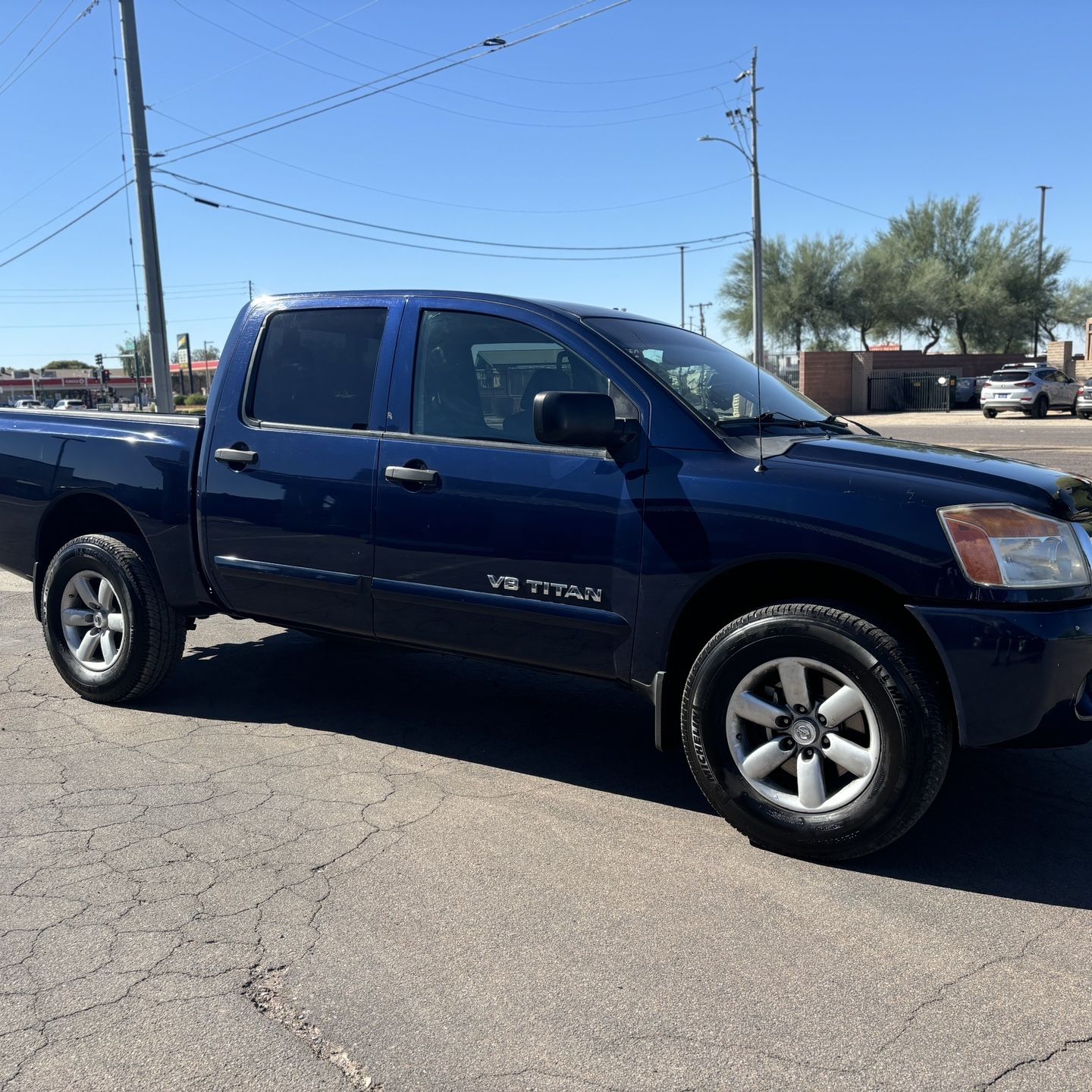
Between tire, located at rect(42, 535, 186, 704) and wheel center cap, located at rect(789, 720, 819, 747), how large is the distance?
10.1 feet

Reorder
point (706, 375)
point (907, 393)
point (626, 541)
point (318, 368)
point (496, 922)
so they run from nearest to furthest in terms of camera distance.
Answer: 1. point (496, 922)
2. point (626, 541)
3. point (706, 375)
4. point (318, 368)
5. point (907, 393)

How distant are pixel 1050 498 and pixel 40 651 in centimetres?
566

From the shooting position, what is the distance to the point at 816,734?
3.45 m

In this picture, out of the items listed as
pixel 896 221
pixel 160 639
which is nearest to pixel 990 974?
pixel 160 639

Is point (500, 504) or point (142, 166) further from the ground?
point (142, 166)

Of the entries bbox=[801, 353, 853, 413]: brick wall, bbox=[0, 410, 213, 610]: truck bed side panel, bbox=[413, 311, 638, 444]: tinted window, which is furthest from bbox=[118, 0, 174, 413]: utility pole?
bbox=[801, 353, 853, 413]: brick wall

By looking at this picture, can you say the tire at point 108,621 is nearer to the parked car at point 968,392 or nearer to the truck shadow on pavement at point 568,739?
the truck shadow on pavement at point 568,739

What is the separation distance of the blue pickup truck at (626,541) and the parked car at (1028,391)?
108 ft

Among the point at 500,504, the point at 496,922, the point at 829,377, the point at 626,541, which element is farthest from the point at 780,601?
the point at 829,377

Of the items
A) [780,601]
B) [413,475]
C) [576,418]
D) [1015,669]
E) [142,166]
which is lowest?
[1015,669]

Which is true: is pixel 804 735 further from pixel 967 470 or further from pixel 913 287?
pixel 913 287

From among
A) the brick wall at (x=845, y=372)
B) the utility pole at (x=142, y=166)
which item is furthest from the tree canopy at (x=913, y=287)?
the utility pole at (x=142, y=166)

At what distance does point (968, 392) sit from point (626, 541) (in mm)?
44423

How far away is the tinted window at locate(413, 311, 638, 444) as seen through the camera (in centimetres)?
407
